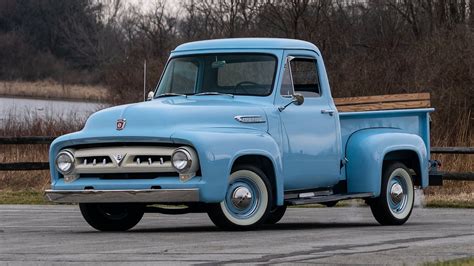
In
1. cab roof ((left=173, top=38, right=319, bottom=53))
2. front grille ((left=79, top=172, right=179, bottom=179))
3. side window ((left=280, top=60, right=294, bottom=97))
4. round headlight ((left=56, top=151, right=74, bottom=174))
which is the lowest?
front grille ((left=79, top=172, right=179, bottom=179))

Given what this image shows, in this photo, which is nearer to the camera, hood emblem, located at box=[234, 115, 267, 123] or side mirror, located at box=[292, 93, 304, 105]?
hood emblem, located at box=[234, 115, 267, 123]

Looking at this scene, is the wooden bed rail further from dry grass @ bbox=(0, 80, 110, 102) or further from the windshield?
dry grass @ bbox=(0, 80, 110, 102)

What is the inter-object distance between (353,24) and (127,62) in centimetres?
756

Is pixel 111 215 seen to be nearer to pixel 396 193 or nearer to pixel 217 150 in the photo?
pixel 217 150

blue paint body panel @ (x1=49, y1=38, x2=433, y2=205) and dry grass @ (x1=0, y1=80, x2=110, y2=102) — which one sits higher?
blue paint body panel @ (x1=49, y1=38, x2=433, y2=205)

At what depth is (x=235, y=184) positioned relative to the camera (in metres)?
13.5

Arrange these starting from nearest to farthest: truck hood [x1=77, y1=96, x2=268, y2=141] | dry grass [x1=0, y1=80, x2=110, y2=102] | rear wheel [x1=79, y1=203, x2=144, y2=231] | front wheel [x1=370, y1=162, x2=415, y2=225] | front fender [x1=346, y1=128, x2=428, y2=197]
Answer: truck hood [x1=77, y1=96, x2=268, y2=141] → rear wheel [x1=79, y1=203, x2=144, y2=231] → front fender [x1=346, y1=128, x2=428, y2=197] → front wheel [x1=370, y1=162, x2=415, y2=225] → dry grass [x1=0, y1=80, x2=110, y2=102]

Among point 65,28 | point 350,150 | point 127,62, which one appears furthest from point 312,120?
point 65,28

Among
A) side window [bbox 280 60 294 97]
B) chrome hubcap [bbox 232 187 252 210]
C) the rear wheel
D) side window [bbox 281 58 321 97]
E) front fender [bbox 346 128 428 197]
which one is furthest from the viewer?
front fender [bbox 346 128 428 197]

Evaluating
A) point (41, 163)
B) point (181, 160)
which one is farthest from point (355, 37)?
point (181, 160)

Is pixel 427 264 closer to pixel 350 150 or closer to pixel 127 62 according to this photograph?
pixel 350 150

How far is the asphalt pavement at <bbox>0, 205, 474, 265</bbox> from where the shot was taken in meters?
10.7

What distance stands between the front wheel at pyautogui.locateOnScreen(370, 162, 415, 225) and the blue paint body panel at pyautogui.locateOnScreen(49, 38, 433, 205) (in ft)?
0.85

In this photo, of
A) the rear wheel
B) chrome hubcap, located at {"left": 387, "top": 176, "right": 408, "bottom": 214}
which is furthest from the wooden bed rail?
the rear wheel
